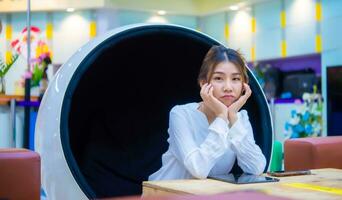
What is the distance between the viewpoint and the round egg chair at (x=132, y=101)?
2.34 meters

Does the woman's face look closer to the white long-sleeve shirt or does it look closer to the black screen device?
the white long-sleeve shirt

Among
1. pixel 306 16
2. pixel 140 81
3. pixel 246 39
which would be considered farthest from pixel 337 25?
pixel 140 81

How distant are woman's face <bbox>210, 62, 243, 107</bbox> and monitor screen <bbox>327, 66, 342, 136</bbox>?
5543 mm

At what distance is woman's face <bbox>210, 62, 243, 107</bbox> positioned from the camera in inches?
69.4

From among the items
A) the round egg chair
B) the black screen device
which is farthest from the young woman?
the round egg chair

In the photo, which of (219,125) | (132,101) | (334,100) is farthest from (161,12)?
(219,125)

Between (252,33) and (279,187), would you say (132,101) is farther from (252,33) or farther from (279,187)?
(252,33)

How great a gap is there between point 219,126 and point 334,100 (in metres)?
5.82

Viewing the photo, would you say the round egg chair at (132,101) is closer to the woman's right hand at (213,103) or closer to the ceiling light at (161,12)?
the woman's right hand at (213,103)

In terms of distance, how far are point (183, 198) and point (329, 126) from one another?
6979 mm

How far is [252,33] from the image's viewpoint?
8.95 metres

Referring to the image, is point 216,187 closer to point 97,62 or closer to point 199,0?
point 97,62

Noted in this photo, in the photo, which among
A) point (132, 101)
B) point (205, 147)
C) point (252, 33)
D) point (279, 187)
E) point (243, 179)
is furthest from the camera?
point (252, 33)

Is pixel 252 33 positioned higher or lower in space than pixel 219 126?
higher
